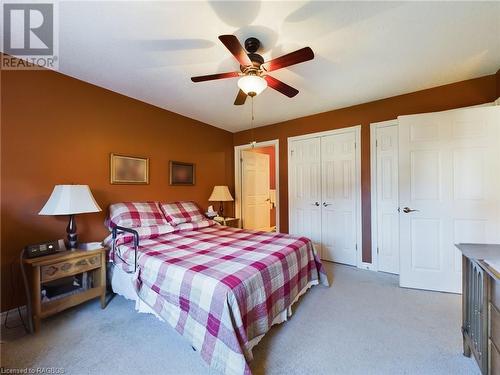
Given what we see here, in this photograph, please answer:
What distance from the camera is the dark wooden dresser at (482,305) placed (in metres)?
1.16

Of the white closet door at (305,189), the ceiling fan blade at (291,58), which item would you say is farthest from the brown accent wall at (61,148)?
the ceiling fan blade at (291,58)

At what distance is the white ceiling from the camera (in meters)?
1.57

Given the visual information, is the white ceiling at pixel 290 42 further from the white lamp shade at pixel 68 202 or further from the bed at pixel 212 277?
the bed at pixel 212 277

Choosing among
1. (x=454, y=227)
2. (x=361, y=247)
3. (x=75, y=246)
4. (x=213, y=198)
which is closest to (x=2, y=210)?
(x=75, y=246)

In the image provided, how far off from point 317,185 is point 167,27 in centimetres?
297

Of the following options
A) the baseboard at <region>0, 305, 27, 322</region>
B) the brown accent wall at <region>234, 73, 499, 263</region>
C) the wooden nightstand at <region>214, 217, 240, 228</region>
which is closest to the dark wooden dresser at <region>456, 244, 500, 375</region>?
the brown accent wall at <region>234, 73, 499, 263</region>

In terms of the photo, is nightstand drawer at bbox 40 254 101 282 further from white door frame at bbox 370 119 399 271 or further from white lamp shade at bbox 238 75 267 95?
white door frame at bbox 370 119 399 271

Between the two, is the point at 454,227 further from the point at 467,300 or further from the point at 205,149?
the point at 205,149

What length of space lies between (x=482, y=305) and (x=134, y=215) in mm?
3078

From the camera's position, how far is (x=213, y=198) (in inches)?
157

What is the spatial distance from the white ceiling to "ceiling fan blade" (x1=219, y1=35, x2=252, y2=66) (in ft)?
0.92

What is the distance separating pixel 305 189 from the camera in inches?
154

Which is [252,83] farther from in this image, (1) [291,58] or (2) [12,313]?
(2) [12,313]

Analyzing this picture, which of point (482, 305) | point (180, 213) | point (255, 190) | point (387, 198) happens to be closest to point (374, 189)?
point (387, 198)
